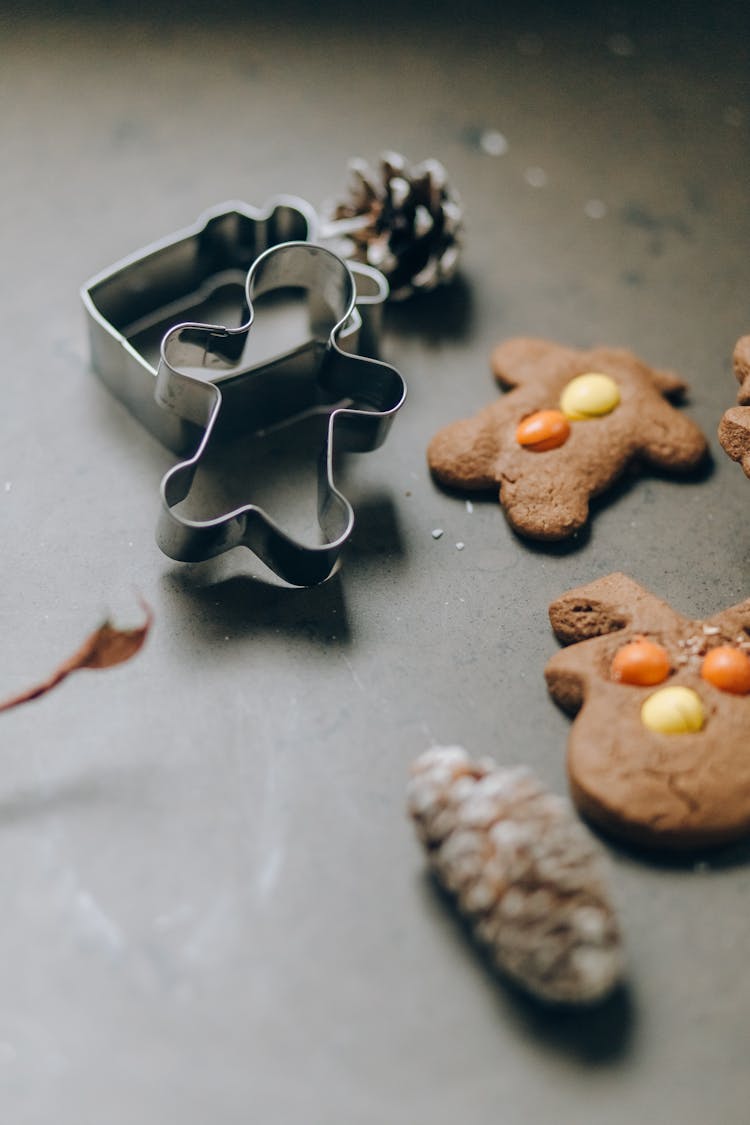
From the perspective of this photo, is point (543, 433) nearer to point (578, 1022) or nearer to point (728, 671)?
point (728, 671)

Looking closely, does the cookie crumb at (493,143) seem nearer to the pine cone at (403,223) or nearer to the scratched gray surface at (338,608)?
the scratched gray surface at (338,608)

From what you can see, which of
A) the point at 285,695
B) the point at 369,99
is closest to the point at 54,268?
the point at 369,99

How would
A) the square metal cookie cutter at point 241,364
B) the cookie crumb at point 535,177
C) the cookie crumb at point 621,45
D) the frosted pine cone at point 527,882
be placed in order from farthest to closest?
the cookie crumb at point 621,45 → the cookie crumb at point 535,177 → the square metal cookie cutter at point 241,364 → the frosted pine cone at point 527,882

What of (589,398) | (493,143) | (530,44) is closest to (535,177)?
(493,143)

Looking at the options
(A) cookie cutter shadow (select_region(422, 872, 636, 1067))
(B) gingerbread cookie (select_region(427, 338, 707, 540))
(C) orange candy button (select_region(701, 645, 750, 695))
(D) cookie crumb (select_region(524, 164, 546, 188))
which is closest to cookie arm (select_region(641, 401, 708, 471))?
(B) gingerbread cookie (select_region(427, 338, 707, 540))

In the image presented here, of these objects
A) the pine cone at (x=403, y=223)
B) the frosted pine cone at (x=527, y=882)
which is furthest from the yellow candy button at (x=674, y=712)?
the pine cone at (x=403, y=223)

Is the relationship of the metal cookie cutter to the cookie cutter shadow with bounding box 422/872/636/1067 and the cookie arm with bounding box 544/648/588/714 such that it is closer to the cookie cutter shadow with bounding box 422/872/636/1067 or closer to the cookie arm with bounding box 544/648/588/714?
the cookie arm with bounding box 544/648/588/714
